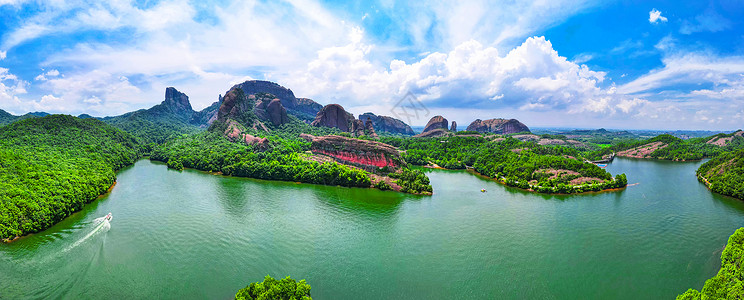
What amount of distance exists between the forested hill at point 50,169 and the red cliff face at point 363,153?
112 ft

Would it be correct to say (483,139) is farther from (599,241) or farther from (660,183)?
(599,241)

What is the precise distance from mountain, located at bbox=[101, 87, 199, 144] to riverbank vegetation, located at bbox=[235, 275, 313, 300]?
95494 millimetres

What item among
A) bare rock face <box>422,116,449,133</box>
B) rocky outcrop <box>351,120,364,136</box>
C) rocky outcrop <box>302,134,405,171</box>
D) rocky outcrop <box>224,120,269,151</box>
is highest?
bare rock face <box>422,116,449,133</box>

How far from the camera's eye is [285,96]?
6516 inches

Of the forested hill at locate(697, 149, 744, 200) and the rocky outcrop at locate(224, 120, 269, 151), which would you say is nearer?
the forested hill at locate(697, 149, 744, 200)

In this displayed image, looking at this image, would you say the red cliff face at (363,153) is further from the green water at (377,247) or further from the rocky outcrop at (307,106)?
the rocky outcrop at (307,106)

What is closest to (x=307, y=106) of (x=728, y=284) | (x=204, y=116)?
(x=204, y=116)

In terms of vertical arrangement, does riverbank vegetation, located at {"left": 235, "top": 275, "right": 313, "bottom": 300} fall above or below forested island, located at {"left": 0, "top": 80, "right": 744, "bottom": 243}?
below

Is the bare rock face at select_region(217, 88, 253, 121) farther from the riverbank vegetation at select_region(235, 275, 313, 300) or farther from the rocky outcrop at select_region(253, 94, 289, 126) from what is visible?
the riverbank vegetation at select_region(235, 275, 313, 300)

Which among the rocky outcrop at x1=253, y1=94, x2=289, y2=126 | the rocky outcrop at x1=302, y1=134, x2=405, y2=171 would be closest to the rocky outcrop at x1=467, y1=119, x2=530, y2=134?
the rocky outcrop at x1=253, y1=94, x2=289, y2=126

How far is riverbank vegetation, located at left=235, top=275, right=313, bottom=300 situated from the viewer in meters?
16.5

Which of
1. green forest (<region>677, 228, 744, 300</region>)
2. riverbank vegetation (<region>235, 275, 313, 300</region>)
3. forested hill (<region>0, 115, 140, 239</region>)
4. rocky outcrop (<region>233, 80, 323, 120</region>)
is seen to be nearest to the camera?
green forest (<region>677, 228, 744, 300</region>)

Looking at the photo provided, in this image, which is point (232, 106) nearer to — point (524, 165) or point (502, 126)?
point (524, 165)

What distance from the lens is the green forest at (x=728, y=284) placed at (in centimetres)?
1533
